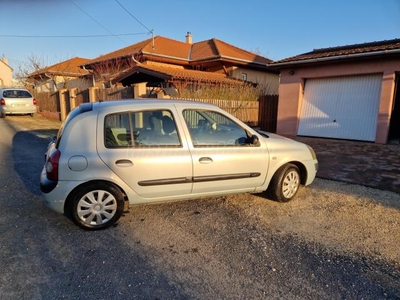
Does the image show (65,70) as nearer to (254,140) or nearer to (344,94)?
(344,94)

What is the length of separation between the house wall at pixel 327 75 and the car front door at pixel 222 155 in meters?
7.70

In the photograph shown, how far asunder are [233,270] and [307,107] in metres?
10.1

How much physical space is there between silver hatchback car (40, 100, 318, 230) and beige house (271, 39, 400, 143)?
24.6 feet

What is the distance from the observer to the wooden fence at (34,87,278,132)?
11797mm

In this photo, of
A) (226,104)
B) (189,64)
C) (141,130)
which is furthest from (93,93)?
(141,130)

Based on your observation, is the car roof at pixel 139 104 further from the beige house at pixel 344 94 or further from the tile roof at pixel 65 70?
the tile roof at pixel 65 70

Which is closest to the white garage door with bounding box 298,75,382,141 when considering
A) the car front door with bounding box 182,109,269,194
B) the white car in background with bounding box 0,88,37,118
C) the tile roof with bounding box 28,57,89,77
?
the car front door with bounding box 182,109,269,194

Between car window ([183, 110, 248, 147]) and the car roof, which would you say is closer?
the car roof

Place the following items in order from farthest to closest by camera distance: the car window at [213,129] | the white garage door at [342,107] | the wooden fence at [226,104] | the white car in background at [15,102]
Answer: the white car in background at [15,102] → the wooden fence at [226,104] → the white garage door at [342,107] → the car window at [213,129]

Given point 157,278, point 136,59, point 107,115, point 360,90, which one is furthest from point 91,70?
point 157,278

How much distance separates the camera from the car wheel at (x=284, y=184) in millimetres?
4223

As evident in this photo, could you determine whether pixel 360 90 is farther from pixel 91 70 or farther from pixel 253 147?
pixel 91 70

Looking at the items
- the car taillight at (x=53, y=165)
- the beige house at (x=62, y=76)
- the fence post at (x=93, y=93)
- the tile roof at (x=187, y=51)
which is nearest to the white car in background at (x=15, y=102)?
the fence post at (x=93, y=93)

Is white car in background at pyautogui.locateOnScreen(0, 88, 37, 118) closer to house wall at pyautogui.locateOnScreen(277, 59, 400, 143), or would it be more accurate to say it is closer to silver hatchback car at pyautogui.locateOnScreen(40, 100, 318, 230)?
house wall at pyautogui.locateOnScreen(277, 59, 400, 143)
